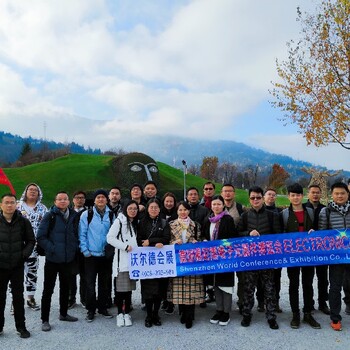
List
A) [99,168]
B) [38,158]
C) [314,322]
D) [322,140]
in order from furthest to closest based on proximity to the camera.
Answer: [38,158] → [99,168] → [322,140] → [314,322]

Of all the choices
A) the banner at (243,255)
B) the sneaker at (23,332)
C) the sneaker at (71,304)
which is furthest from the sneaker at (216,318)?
the sneaker at (23,332)

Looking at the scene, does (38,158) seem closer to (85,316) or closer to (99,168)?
(99,168)

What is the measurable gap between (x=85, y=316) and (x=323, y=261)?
14.3 ft

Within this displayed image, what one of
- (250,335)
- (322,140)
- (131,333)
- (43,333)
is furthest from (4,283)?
(322,140)

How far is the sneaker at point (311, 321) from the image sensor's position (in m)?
5.44

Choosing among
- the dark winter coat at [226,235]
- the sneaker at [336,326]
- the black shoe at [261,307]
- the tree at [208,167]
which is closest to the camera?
the sneaker at [336,326]

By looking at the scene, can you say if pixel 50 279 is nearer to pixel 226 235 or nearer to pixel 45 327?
pixel 45 327

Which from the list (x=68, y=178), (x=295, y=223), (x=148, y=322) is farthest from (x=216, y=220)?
(x=68, y=178)

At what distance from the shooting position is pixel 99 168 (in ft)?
113

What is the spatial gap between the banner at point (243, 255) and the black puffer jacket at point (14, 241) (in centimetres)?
170

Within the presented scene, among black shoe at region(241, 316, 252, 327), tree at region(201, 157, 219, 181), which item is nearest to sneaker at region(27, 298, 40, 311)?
black shoe at region(241, 316, 252, 327)

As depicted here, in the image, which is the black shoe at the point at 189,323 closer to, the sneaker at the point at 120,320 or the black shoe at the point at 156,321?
the black shoe at the point at 156,321

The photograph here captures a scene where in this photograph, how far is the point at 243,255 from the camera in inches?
226

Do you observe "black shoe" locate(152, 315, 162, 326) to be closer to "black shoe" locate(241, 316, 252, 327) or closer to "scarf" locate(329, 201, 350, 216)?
"black shoe" locate(241, 316, 252, 327)
